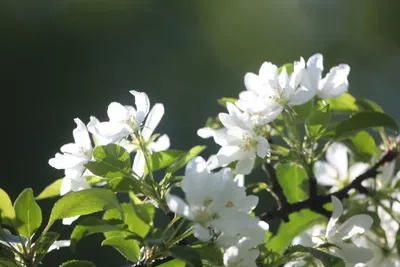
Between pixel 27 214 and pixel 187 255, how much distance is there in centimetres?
23

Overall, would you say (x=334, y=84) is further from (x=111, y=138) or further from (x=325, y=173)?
(x=111, y=138)

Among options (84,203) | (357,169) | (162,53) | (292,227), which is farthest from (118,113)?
(162,53)

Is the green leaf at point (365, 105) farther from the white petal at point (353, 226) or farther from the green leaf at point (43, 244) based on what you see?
the green leaf at point (43, 244)

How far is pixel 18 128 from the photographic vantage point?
3207mm

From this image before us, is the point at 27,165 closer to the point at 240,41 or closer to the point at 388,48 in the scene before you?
the point at 240,41

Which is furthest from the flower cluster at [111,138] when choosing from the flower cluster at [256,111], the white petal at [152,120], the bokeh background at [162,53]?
the bokeh background at [162,53]

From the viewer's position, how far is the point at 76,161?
2.97 feet

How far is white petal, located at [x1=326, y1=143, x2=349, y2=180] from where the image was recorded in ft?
3.83

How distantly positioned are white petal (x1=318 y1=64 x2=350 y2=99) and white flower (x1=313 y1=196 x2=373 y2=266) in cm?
20

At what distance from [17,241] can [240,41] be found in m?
3.88

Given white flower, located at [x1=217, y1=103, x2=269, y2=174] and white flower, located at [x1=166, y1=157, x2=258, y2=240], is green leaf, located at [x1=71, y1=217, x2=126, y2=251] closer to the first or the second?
white flower, located at [x1=166, y1=157, x2=258, y2=240]

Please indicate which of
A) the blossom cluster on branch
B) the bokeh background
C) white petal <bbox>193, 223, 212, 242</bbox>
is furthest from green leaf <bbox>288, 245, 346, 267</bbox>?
the bokeh background

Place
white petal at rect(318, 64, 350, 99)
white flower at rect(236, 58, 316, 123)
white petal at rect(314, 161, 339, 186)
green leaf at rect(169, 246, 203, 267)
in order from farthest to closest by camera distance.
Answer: white petal at rect(314, 161, 339, 186), white petal at rect(318, 64, 350, 99), white flower at rect(236, 58, 316, 123), green leaf at rect(169, 246, 203, 267)

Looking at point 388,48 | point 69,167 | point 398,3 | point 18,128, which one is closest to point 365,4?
point 398,3
